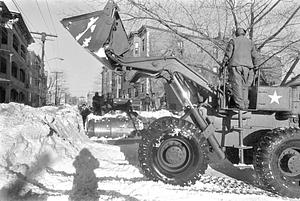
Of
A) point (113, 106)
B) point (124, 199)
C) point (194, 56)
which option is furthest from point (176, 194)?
point (194, 56)

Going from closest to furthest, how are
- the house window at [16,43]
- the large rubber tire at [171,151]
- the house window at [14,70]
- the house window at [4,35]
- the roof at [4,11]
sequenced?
the large rubber tire at [171,151]
the roof at [4,11]
the house window at [4,35]
the house window at [16,43]
the house window at [14,70]

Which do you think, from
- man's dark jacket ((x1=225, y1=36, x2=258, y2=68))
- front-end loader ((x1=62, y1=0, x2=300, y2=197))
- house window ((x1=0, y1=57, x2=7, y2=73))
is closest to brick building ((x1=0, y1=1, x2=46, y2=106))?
house window ((x1=0, y1=57, x2=7, y2=73))

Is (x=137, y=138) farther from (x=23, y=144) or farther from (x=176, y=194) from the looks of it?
(x=176, y=194)

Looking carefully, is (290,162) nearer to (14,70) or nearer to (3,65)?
(3,65)

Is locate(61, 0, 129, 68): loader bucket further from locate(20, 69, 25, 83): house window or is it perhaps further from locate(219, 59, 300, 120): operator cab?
locate(20, 69, 25, 83): house window

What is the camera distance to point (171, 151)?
20.4 feet

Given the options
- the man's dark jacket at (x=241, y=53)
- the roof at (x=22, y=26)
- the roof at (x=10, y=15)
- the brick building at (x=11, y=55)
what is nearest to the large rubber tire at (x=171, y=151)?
the man's dark jacket at (x=241, y=53)

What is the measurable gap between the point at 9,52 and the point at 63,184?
157ft

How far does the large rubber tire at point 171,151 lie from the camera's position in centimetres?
606

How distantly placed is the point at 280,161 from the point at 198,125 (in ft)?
5.07

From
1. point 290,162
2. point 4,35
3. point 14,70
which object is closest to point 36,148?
point 290,162

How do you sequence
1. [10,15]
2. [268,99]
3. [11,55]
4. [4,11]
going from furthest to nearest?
[11,55], [10,15], [4,11], [268,99]

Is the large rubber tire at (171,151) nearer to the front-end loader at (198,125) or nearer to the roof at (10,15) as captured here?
the front-end loader at (198,125)

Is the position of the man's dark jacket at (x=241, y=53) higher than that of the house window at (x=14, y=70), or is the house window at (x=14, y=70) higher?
the house window at (x=14, y=70)
